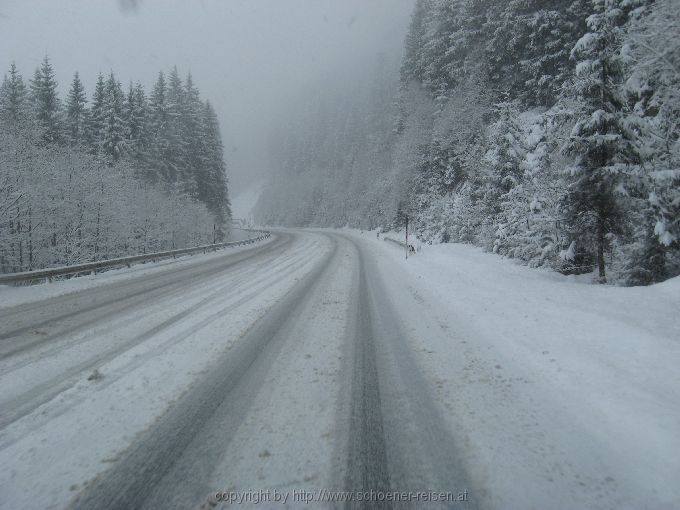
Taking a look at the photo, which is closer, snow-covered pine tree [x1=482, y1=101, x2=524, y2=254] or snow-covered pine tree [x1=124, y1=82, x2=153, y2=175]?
snow-covered pine tree [x1=482, y1=101, x2=524, y2=254]

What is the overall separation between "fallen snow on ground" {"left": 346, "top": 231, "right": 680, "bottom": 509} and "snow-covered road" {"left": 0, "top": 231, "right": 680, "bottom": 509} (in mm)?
20

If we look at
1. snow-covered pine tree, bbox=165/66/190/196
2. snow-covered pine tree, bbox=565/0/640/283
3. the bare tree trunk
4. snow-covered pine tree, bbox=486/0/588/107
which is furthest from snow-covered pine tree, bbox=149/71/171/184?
the bare tree trunk

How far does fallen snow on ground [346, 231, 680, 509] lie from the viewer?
259 centimetres

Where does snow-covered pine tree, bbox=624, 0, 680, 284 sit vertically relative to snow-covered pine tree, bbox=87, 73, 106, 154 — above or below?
below

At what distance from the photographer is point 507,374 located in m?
4.45

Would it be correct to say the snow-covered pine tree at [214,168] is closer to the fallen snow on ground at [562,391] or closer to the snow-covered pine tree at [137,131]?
the snow-covered pine tree at [137,131]

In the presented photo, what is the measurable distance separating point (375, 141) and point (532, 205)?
182ft

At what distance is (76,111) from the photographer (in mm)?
38375

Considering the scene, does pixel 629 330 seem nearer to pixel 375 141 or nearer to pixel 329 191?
pixel 375 141

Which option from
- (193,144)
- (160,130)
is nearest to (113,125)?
(160,130)

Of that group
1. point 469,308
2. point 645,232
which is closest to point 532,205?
point 645,232

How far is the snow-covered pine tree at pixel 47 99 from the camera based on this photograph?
3406 cm

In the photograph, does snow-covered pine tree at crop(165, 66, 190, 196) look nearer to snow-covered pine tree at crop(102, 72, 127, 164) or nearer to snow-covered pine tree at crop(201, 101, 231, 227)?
snow-covered pine tree at crop(201, 101, 231, 227)

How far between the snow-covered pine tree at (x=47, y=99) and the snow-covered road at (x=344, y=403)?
3624cm
